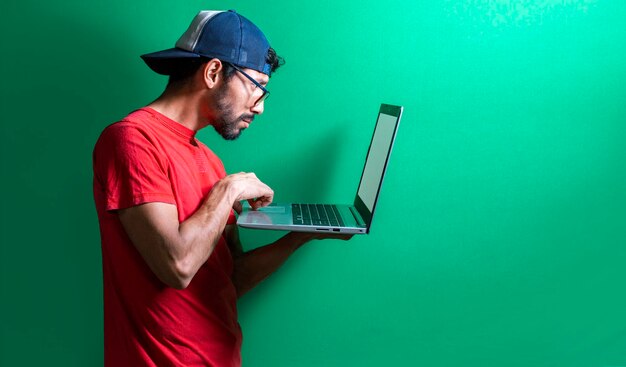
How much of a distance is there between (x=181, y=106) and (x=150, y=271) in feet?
1.21

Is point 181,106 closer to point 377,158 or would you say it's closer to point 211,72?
point 211,72

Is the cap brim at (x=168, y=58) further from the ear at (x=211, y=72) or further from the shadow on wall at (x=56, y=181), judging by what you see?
the shadow on wall at (x=56, y=181)

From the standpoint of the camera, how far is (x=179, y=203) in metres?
1.25

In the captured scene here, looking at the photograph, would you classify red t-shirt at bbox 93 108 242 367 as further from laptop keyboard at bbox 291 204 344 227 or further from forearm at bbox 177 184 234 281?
laptop keyboard at bbox 291 204 344 227

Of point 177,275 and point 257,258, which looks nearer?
point 177,275

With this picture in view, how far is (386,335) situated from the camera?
1859 millimetres

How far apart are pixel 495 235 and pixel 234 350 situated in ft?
2.96

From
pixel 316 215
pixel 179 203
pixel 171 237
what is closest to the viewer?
pixel 171 237

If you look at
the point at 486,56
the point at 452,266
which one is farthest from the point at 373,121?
the point at 452,266

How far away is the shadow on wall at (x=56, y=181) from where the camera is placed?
1731mm

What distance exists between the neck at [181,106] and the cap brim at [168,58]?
0.06 m

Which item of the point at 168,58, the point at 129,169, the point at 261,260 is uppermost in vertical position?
the point at 168,58

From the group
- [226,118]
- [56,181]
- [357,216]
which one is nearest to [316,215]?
[357,216]

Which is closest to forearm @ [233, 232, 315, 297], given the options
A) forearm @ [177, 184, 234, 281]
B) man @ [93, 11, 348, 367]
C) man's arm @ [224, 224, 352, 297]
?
man's arm @ [224, 224, 352, 297]
